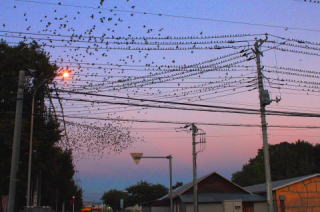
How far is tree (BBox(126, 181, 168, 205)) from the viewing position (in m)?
113

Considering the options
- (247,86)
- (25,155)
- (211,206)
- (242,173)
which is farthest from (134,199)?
(247,86)

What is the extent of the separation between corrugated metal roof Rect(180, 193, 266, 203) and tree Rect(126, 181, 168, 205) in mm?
71039

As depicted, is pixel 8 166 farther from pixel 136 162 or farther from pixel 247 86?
pixel 247 86

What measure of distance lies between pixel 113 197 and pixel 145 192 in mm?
40273

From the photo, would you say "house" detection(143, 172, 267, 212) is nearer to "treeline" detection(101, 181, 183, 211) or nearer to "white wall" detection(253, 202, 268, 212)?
"white wall" detection(253, 202, 268, 212)

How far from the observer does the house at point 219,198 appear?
3906 centimetres

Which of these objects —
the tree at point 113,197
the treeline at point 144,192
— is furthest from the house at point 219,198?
the tree at point 113,197

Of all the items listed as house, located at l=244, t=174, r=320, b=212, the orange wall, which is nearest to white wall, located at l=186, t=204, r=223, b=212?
house, located at l=244, t=174, r=320, b=212

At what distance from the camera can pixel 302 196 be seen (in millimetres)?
37719

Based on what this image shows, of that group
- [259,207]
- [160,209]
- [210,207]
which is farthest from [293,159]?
[210,207]

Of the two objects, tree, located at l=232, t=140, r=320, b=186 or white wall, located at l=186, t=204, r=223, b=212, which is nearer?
white wall, located at l=186, t=204, r=223, b=212

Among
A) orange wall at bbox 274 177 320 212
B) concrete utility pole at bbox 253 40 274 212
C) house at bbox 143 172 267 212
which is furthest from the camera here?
house at bbox 143 172 267 212

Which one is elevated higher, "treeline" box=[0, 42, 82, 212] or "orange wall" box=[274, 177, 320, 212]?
"treeline" box=[0, 42, 82, 212]

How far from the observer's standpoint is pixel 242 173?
8638cm
